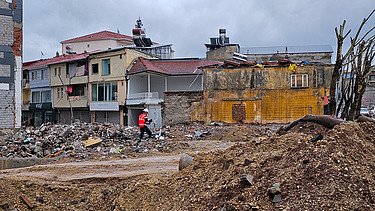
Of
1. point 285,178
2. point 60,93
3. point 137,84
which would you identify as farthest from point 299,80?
point 285,178

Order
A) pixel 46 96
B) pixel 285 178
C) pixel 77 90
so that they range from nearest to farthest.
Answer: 1. pixel 285 178
2. pixel 77 90
3. pixel 46 96

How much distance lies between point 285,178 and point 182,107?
94.1 ft

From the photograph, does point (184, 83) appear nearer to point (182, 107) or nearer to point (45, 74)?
point (182, 107)

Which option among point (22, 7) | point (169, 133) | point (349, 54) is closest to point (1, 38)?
point (22, 7)

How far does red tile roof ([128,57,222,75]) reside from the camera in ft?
124

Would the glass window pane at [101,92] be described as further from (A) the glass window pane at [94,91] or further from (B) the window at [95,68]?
(B) the window at [95,68]

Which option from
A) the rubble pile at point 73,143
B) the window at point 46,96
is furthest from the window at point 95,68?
the rubble pile at point 73,143

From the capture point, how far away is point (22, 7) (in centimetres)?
2383

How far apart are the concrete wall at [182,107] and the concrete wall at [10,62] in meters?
13.1

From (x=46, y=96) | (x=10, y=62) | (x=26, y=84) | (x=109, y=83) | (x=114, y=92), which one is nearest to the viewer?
(x=10, y=62)

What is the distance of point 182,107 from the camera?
3441 centimetres

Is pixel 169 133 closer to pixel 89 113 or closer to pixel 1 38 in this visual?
pixel 1 38

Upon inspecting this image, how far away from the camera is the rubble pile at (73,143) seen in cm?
1662

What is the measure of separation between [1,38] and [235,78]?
52.1 ft
